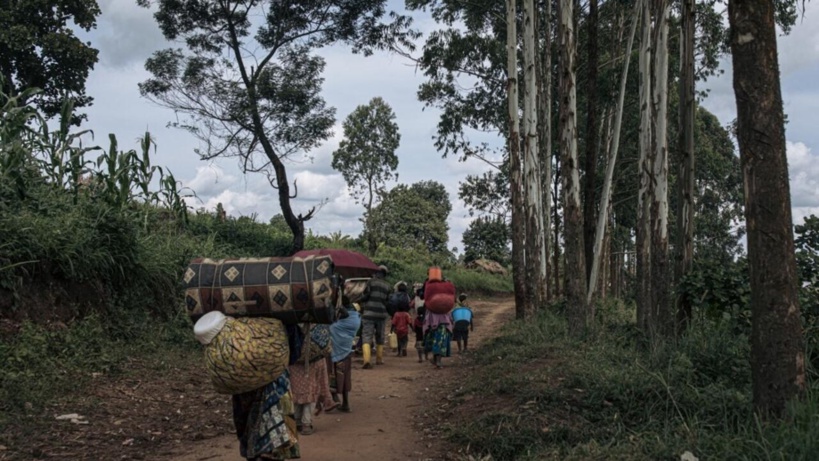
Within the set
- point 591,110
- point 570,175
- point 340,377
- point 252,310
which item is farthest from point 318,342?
point 591,110

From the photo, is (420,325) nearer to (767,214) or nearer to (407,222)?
→ (767,214)

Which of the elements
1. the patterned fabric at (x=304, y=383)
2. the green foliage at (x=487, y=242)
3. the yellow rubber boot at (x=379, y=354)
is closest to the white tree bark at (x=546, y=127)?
the yellow rubber boot at (x=379, y=354)

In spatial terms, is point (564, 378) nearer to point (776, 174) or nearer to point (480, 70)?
point (776, 174)

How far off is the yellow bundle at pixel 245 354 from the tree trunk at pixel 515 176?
1259 centimetres

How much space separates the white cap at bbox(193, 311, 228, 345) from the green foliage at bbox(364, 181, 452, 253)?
126ft

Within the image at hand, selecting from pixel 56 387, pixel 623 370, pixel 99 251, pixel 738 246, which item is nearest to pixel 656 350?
pixel 623 370

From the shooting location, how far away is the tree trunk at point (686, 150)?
9.56 metres

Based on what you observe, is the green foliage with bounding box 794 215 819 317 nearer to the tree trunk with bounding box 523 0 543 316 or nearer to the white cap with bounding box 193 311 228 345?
the white cap with bounding box 193 311 228 345

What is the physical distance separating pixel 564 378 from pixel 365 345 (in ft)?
16.7

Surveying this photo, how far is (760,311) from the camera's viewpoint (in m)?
4.30

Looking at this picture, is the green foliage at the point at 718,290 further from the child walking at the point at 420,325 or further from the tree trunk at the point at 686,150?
the child walking at the point at 420,325

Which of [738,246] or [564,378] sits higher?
[738,246]

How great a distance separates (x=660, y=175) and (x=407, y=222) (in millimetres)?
34094

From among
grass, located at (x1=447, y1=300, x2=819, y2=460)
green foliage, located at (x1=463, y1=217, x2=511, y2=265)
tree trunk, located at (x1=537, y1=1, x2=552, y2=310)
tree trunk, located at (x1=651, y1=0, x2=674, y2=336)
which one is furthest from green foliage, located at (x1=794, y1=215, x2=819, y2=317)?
green foliage, located at (x1=463, y1=217, x2=511, y2=265)
